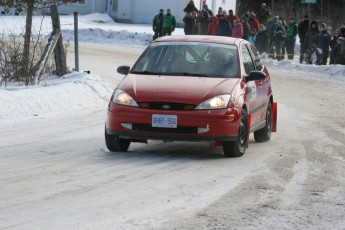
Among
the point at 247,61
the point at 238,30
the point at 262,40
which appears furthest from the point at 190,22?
the point at 247,61

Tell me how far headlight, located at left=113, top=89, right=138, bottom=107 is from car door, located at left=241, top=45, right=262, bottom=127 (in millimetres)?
1611

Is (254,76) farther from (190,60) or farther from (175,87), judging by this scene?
(175,87)

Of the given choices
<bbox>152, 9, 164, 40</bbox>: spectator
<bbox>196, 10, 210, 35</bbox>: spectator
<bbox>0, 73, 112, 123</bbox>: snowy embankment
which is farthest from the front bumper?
<bbox>152, 9, 164, 40</bbox>: spectator

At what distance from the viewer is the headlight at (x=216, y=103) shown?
11469mm

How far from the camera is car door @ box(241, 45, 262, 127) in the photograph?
41.3ft

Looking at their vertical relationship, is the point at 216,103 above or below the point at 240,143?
above

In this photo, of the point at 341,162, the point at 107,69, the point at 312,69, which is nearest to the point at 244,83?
the point at 341,162

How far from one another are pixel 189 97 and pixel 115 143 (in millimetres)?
1197

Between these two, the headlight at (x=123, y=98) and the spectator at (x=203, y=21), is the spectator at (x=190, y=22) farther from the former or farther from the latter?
the headlight at (x=123, y=98)

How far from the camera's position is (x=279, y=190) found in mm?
9438

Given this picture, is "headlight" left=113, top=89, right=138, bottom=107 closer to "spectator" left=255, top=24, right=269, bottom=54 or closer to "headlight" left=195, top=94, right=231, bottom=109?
"headlight" left=195, top=94, right=231, bottom=109

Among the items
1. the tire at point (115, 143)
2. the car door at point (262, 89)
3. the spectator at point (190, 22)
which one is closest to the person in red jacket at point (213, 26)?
the spectator at point (190, 22)

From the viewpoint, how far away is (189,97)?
11484 millimetres

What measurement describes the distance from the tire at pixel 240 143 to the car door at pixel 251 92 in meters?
0.32
